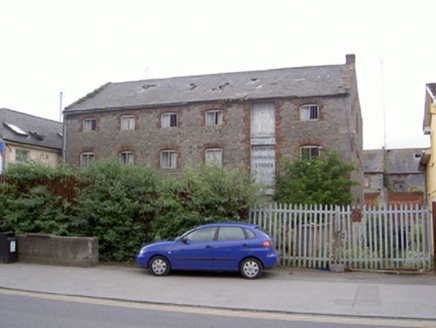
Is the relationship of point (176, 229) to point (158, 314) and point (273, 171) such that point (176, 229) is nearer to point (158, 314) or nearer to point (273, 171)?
point (158, 314)

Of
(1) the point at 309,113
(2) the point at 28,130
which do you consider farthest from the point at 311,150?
(2) the point at 28,130

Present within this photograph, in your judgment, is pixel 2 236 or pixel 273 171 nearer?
pixel 2 236

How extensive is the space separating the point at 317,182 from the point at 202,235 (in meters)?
11.2

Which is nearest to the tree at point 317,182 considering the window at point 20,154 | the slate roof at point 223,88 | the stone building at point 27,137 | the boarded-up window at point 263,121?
the boarded-up window at point 263,121

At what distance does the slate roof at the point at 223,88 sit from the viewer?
25.3m

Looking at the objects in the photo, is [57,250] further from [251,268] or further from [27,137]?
[27,137]

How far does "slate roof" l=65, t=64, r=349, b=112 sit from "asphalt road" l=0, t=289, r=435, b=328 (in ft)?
60.6

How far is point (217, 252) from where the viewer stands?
10891 millimetres

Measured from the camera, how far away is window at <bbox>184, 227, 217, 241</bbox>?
1112cm

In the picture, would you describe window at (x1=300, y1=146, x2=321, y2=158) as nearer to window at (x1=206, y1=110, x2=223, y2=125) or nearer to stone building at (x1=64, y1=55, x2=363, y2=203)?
stone building at (x1=64, y1=55, x2=363, y2=203)

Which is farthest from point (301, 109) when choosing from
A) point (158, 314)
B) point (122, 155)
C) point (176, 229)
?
point (158, 314)

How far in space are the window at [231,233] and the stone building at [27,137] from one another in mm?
18619

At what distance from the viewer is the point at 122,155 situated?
28.1 meters

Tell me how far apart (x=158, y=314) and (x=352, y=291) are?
441cm
